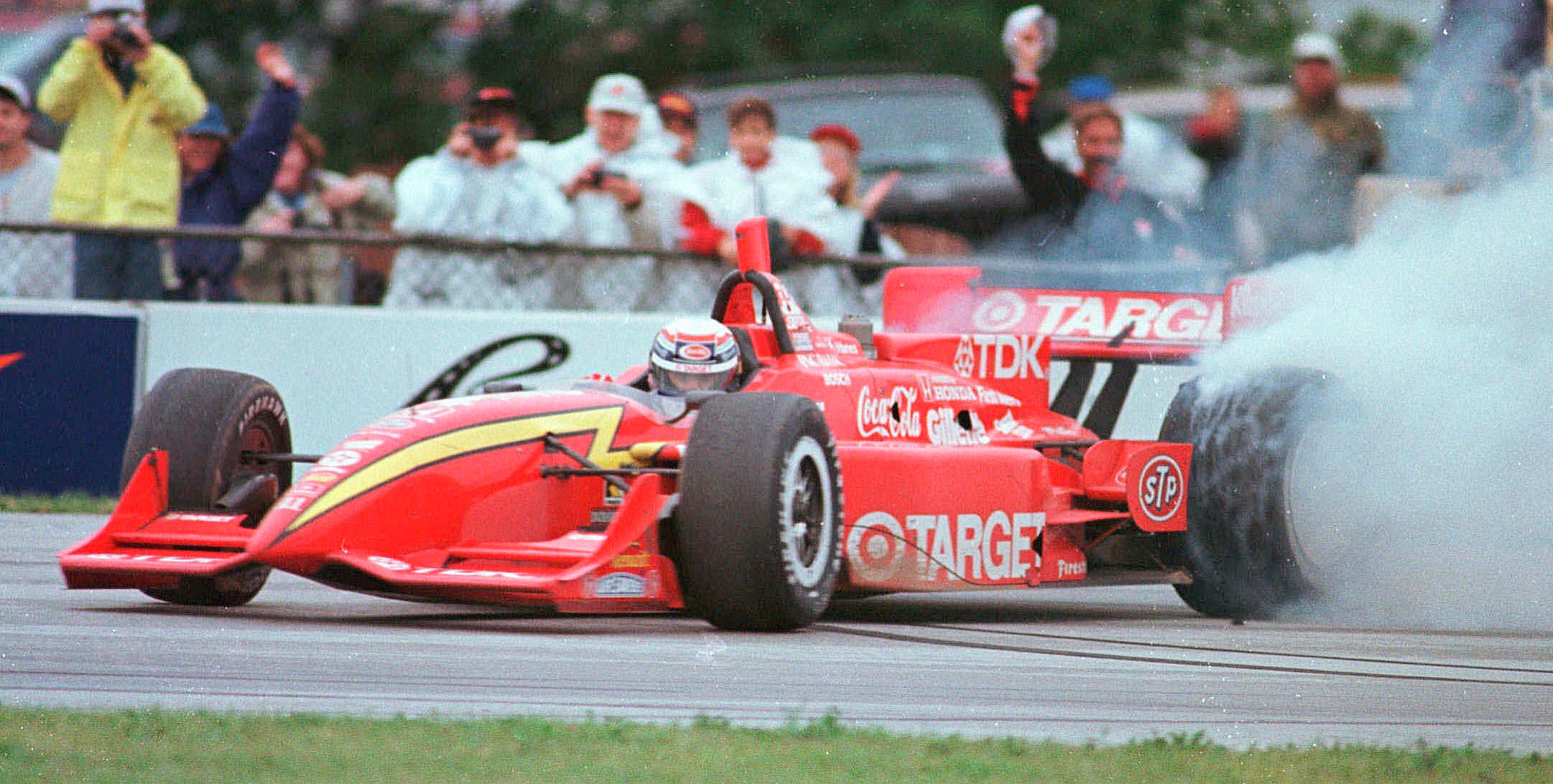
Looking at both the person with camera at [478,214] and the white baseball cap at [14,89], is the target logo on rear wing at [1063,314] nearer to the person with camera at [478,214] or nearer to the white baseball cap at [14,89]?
the person with camera at [478,214]

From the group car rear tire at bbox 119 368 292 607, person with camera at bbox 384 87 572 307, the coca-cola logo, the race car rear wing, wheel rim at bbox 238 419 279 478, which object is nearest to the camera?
car rear tire at bbox 119 368 292 607

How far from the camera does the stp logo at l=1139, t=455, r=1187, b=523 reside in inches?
329

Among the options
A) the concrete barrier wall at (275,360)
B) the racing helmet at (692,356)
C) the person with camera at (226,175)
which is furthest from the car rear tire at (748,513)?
the person with camera at (226,175)

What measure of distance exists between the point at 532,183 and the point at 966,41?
12727 mm

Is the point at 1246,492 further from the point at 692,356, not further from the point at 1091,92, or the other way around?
the point at 1091,92

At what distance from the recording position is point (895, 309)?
9.85 m

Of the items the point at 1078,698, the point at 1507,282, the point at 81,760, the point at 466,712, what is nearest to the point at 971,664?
the point at 1078,698

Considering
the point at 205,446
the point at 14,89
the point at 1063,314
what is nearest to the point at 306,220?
the point at 14,89

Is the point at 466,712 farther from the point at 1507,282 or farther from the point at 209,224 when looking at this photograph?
the point at 209,224

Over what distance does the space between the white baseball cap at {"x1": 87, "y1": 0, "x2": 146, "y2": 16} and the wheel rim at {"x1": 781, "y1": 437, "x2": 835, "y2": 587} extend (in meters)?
5.86

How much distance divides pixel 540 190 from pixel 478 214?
0.37 m

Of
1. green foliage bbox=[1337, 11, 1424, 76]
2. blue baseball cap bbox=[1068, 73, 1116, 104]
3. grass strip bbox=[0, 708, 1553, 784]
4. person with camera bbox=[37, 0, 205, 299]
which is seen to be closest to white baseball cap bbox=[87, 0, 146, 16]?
person with camera bbox=[37, 0, 205, 299]

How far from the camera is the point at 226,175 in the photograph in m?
12.4

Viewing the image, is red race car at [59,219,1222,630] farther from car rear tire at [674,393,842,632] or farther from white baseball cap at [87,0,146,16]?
white baseball cap at [87,0,146,16]
